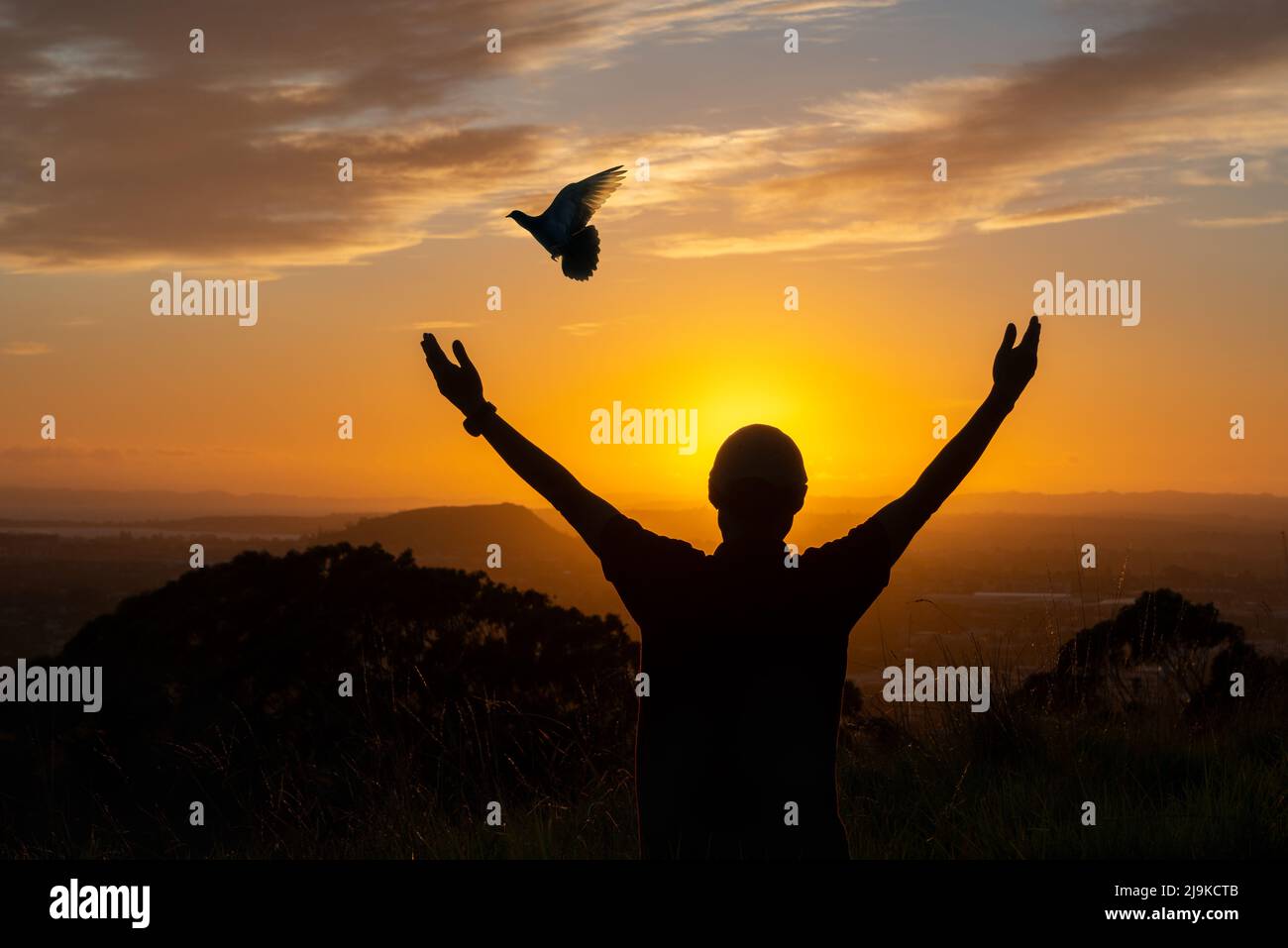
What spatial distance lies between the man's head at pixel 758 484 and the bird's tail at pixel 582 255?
1.30 m

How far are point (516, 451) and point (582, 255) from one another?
114 centimetres

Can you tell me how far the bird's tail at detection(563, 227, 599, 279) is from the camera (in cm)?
417

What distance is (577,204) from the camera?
4195mm

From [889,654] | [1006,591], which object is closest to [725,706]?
[889,654]

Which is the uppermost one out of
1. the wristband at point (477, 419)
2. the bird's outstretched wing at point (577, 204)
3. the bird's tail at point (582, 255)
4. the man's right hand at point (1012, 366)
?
the bird's outstretched wing at point (577, 204)

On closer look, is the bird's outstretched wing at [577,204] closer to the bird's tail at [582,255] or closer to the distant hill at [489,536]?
the bird's tail at [582,255]

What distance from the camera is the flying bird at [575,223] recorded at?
4137mm

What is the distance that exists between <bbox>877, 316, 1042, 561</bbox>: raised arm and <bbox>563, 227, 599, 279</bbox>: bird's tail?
1.43 metres

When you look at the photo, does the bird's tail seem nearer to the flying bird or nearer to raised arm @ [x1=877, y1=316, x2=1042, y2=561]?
the flying bird

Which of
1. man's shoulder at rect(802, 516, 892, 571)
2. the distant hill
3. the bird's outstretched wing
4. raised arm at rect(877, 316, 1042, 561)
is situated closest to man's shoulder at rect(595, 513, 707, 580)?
man's shoulder at rect(802, 516, 892, 571)

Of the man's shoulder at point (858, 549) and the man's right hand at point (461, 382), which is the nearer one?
the man's shoulder at point (858, 549)

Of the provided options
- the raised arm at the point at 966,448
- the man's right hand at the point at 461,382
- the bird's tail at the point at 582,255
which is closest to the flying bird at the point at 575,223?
the bird's tail at the point at 582,255

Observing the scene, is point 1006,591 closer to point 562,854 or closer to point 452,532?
point 562,854

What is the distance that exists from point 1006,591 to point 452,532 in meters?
33.8
